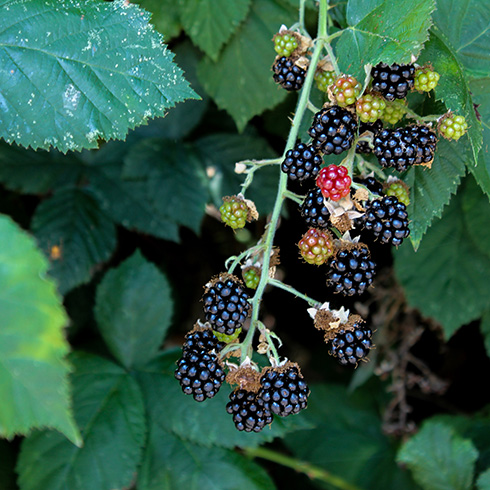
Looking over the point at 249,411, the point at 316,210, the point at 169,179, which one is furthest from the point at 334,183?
the point at 169,179

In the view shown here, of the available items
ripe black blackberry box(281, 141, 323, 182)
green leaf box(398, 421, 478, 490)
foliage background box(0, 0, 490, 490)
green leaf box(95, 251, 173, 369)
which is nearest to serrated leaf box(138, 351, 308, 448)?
foliage background box(0, 0, 490, 490)

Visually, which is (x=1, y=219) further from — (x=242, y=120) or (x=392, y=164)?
(x=242, y=120)

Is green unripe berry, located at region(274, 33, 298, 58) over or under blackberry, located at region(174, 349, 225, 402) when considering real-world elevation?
over

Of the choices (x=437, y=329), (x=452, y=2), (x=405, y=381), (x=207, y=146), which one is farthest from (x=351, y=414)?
(x=452, y=2)

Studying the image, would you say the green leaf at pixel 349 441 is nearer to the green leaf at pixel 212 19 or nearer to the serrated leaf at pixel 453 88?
the serrated leaf at pixel 453 88

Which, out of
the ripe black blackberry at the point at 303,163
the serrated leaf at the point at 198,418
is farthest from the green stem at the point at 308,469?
the ripe black blackberry at the point at 303,163

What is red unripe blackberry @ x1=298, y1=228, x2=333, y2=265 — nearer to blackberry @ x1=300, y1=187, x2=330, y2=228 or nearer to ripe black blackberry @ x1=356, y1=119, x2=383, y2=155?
blackberry @ x1=300, y1=187, x2=330, y2=228

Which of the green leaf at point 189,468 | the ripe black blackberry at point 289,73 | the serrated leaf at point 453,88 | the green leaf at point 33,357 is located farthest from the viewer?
the green leaf at point 189,468
